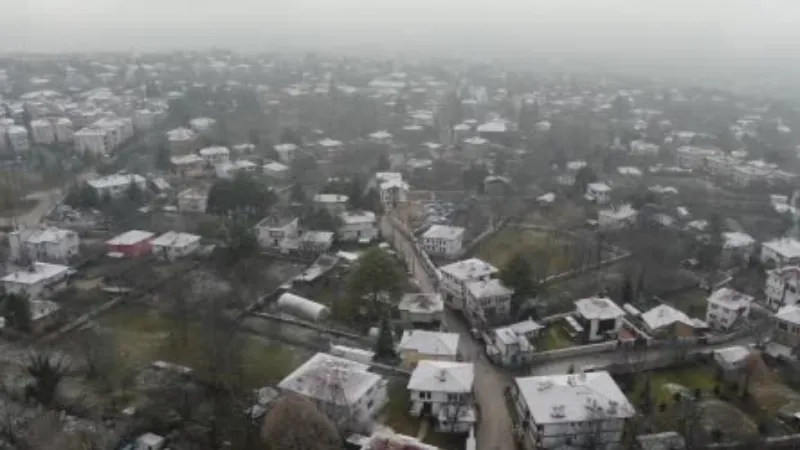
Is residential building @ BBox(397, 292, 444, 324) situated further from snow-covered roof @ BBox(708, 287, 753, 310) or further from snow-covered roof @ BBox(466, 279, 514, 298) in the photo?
snow-covered roof @ BBox(708, 287, 753, 310)

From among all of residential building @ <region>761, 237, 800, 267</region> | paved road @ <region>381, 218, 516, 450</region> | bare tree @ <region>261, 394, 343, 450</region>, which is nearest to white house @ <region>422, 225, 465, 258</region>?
paved road @ <region>381, 218, 516, 450</region>

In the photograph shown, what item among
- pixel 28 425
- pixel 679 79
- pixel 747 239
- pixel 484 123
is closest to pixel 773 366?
pixel 747 239

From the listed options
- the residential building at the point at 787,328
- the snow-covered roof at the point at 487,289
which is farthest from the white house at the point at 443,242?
the residential building at the point at 787,328

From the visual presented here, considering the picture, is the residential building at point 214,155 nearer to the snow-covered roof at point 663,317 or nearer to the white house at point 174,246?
the white house at point 174,246

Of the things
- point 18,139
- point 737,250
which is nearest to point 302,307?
point 737,250

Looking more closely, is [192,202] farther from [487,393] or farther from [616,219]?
[616,219]

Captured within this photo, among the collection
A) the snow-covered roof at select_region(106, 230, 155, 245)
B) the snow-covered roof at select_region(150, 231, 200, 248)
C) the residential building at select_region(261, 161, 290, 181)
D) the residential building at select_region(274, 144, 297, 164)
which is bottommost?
the snow-covered roof at select_region(106, 230, 155, 245)
